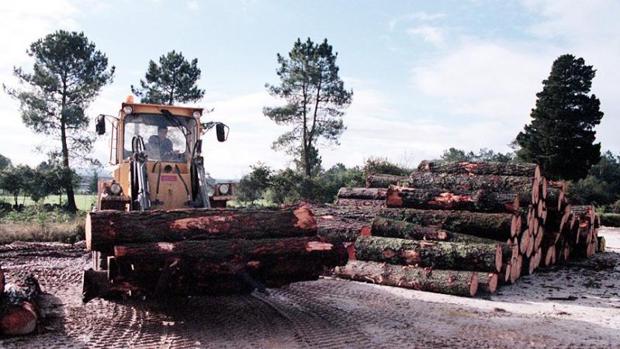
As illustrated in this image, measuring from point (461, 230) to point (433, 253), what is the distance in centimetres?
105

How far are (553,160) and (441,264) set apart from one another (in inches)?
1112

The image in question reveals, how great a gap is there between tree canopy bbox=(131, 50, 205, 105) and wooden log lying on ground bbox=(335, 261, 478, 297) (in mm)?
24932

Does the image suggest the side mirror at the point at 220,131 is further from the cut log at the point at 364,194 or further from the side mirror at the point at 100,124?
the cut log at the point at 364,194

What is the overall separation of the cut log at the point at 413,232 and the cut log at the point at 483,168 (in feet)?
6.03

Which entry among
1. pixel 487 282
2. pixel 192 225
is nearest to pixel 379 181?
pixel 487 282

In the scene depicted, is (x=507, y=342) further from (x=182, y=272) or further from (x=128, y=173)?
(x=128, y=173)

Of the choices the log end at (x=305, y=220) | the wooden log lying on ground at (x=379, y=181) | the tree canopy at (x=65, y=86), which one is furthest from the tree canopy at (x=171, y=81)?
the log end at (x=305, y=220)

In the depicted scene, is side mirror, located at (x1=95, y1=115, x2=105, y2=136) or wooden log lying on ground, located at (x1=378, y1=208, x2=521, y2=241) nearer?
side mirror, located at (x1=95, y1=115, x2=105, y2=136)

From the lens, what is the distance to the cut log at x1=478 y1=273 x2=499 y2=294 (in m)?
8.70

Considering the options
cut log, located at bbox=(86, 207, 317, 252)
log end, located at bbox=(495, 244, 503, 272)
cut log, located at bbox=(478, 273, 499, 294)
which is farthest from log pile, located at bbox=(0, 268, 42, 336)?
log end, located at bbox=(495, 244, 503, 272)

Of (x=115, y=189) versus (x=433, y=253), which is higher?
(x=115, y=189)

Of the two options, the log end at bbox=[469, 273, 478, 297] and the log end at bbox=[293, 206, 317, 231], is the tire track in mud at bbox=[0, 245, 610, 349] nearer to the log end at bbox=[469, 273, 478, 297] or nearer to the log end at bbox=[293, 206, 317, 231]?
the log end at bbox=[469, 273, 478, 297]

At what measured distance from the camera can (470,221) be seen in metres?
9.96

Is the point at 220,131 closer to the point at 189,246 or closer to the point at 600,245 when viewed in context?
the point at 189,246
